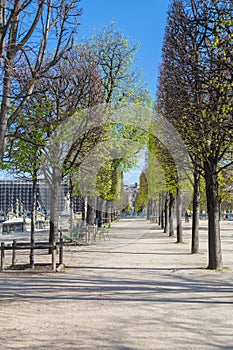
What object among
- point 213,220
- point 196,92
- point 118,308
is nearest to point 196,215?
point 213,220

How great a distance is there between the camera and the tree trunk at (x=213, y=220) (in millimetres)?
14430

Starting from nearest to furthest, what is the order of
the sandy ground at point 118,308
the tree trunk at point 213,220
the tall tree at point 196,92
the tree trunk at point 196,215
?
the sandy ground at point 118,308 → the tall tree at point 196,92 → the tree trunk at point 213,220 → the tree trunk at point 196,215

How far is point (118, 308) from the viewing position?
341 inches

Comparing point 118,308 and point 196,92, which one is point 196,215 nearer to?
point 196,92

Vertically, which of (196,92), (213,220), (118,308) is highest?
(196,92)

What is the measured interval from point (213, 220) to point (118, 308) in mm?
6655

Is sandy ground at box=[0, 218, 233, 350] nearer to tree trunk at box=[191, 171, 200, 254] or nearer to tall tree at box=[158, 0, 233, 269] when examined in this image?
tall tree at box=[158, 0, 233, 269]

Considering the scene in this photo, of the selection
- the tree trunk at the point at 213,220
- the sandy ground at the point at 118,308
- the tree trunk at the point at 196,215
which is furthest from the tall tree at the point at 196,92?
the tree trunk at the point at 196,215

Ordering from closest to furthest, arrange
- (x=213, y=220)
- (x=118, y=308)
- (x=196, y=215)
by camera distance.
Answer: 1. (x=118, y=308)
2. (x=213, y=220)
3. (x=196, y=215)

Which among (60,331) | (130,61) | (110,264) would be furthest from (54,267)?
(130,61)

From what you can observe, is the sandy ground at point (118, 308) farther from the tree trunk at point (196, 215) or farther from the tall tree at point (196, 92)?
the tree trunk at point (196, 215)

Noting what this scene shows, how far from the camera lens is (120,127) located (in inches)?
1102

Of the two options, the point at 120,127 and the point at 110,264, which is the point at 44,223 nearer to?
the point at 120,127

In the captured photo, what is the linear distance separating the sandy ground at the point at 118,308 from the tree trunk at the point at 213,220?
0.45 metres
